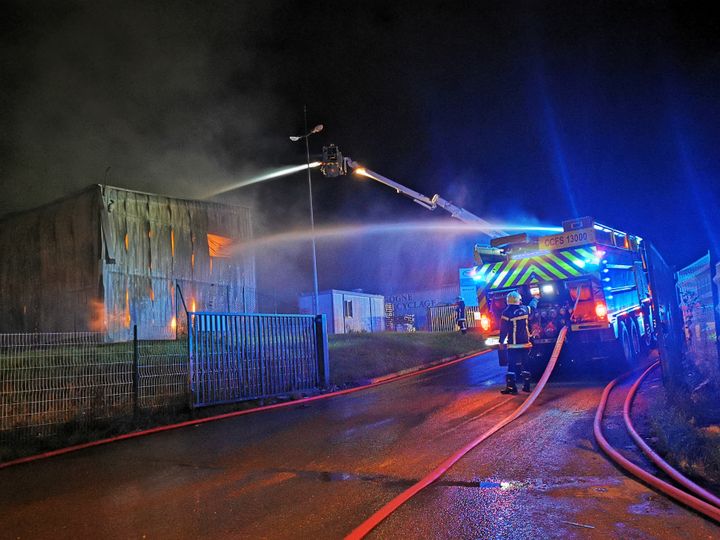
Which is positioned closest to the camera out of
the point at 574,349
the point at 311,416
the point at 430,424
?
the point at 430,424

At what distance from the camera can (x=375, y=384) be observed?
11188mm

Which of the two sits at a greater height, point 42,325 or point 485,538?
point 42,325

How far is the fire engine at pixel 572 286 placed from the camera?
9242 millimetres

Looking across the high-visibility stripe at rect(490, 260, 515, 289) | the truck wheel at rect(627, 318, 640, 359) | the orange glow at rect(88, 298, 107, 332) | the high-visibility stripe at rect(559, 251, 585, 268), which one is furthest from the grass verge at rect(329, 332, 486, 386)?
the orange glow at rect(88, 298, 107, 332)

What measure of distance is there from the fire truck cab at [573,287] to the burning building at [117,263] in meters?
8.95

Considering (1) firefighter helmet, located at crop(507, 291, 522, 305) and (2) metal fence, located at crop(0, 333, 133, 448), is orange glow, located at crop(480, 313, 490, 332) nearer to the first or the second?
(1) firefighter helmet, located at crop(507, 291, 522, 305)

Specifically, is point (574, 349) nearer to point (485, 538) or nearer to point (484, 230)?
point (484, 230)

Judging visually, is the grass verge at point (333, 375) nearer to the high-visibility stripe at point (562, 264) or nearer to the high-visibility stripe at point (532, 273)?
the high-visibility stripe at point (532, 273)

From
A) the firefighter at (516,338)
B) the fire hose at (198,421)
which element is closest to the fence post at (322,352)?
the fire hose at (198,421)

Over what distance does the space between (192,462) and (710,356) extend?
7.78 metres

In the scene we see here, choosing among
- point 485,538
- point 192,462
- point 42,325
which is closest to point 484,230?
point 192,462

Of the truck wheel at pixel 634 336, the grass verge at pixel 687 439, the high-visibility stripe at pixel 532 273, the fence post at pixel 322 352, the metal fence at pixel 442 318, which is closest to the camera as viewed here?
the grass verge at pixel 687 439

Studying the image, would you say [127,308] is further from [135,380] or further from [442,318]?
[442,318]

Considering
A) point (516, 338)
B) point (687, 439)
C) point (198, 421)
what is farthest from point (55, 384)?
point (687, 439)
